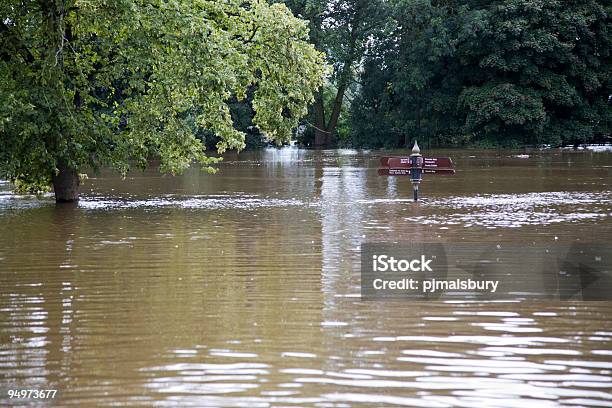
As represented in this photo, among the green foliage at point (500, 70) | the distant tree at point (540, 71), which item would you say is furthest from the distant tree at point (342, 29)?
the distant tree at point (540, 71)

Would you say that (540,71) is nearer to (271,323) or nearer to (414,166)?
(414,166)

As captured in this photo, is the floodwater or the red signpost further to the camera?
the red signpost

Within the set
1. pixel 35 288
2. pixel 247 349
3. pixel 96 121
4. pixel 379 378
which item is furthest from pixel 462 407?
pixel 96 121

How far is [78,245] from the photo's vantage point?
49.9 feet

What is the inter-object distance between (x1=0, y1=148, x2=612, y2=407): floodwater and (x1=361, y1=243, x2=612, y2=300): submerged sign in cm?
35

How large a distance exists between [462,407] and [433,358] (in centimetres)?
120

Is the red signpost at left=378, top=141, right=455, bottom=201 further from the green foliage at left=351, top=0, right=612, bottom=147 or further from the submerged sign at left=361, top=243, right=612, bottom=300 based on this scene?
the green foliage at left=351, top=0, right=612, bottom=147

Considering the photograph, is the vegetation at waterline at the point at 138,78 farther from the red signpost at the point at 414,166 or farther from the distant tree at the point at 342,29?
the distant tree at the point at 342,29

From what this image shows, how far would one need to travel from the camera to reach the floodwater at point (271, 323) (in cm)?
688

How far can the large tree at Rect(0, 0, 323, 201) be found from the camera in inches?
788

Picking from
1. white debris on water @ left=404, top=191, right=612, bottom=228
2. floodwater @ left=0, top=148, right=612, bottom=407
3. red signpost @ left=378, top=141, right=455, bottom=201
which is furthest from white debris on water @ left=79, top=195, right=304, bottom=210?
white debris on water @ left=404, top=191, right=612, bottom=228

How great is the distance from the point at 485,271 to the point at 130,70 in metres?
11.9

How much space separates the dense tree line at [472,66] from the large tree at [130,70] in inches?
1562

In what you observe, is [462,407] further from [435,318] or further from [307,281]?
[307,281]
